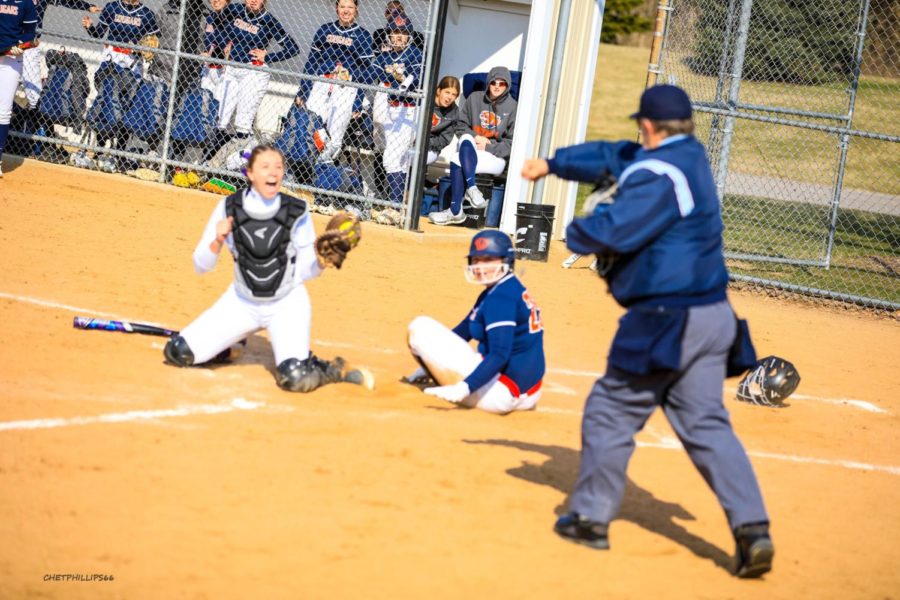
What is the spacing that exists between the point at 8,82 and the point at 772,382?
373 inches

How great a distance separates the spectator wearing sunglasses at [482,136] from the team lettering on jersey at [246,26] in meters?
2.76

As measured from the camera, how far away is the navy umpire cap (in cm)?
481

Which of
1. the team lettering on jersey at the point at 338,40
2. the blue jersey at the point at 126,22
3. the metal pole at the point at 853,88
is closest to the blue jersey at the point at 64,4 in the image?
the blue jersey at the point at 126,22

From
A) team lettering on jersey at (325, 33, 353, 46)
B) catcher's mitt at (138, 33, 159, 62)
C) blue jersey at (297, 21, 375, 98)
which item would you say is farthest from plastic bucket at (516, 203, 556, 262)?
catcher's mitt at (138, 33, 159, 62)

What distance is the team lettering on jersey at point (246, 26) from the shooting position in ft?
43.9

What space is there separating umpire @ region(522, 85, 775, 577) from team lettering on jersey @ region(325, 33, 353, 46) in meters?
8.71

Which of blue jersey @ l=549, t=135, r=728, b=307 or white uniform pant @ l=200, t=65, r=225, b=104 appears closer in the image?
blue jersey @ l=549, t=135, r=728, b=307

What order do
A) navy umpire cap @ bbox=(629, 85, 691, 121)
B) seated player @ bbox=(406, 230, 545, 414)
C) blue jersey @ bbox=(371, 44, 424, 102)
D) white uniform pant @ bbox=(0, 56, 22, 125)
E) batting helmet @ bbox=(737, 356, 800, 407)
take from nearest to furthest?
navy umpire cap @ bbox=(629, 85, 691, 121)
seated player @ bbox=(406, 230, 545, 414)
batting helmet @ bbox=(737, 356, 800, 407)
white uniform pant @ bbox=(0, 56, 22, 125)
blue jersey @ bbox=(371, 44, 424, 102)

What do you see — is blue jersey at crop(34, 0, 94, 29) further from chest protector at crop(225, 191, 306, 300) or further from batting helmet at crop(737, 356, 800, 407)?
batting helmet at crop(737, 356, 800, 407)

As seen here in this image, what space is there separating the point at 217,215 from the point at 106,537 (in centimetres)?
280

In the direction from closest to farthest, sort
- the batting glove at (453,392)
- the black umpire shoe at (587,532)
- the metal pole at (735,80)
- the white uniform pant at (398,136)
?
1. the black umpire shoe at (587,532)
2. the batting glove at (453,392)
3. the metal pole at (735,80)
4. the white uniform pant at (398,136)

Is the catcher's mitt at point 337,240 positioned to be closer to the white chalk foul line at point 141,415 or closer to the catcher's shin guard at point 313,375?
the catcher's shin guard at point 313,375

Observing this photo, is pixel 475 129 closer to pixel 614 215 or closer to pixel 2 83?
pixel 2 83

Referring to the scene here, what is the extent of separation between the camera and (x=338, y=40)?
13.2 metres
